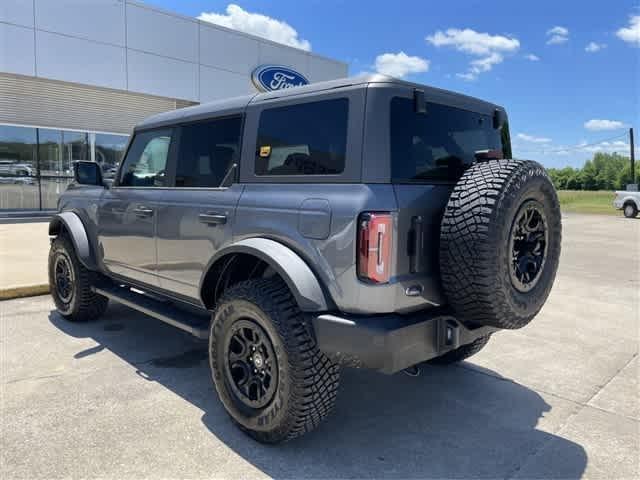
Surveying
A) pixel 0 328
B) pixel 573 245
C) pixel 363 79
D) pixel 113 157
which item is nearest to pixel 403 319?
pixel 363 79

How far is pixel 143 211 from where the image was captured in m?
3.90

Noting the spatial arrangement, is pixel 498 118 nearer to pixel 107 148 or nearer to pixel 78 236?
pixel 78 236

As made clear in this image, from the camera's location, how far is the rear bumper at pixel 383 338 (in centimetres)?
240

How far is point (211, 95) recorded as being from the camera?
17.8 meters

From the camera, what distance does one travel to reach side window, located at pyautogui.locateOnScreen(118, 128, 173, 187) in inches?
155

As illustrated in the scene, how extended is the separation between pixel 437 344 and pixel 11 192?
15620mm

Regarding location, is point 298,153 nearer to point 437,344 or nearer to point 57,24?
point 437,344

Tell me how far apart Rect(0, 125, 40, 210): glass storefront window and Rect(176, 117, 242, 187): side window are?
13425 millimetres

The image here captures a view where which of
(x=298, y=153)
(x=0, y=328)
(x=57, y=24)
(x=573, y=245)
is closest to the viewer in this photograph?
(x=298, y=153)

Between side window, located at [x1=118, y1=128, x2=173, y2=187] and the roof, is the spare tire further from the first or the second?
side window, located at [x1=118, y1=128, x2=173, y2=187]

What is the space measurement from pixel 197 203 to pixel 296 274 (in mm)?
1149

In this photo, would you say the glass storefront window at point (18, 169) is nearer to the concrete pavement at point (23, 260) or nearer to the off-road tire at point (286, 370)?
the concrete pavement at point (23, 260)

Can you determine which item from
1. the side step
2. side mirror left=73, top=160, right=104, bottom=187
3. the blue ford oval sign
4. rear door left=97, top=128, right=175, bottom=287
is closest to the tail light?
the side step

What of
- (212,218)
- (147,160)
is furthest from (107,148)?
(212,218)
